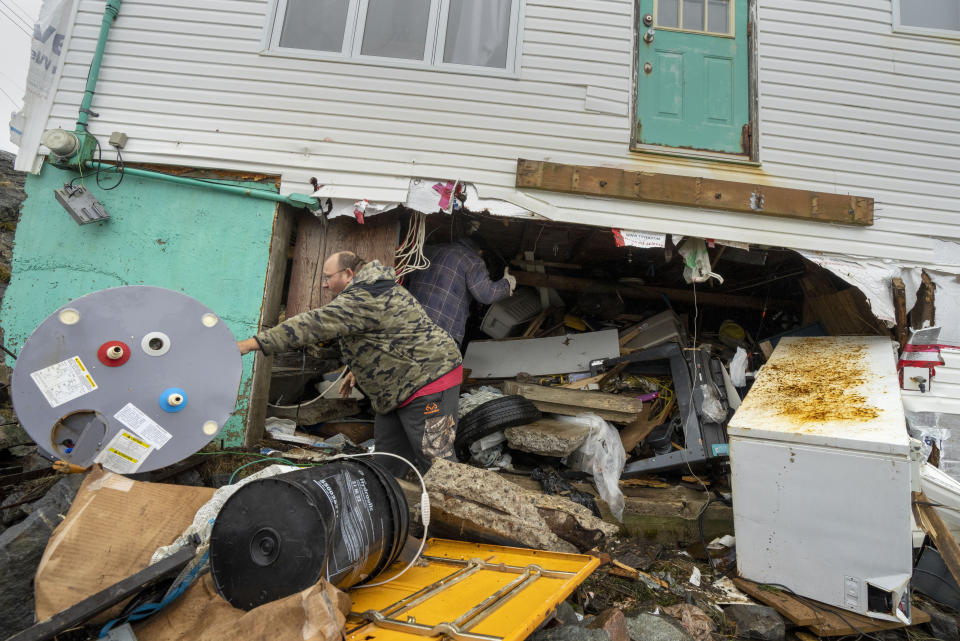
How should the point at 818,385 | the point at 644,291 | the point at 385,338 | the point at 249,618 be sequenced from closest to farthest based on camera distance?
the point at 249,618
the point at 385,338
the point at 818,385
the point at 644,291

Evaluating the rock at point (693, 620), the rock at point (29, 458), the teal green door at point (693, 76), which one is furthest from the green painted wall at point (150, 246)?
the teal green door at point (693, 76)

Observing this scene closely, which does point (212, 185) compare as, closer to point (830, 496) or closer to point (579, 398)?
point (579, 398)

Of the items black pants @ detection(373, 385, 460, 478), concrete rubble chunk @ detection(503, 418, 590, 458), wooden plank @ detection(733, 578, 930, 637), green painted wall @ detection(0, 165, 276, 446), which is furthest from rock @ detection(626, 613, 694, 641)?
green painted wall @ detection(0, 165, 276, 446)

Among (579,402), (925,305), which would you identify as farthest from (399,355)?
(925,305)

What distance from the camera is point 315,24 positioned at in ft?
17.8

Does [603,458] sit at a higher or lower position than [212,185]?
lower

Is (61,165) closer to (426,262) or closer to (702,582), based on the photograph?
(426,262)

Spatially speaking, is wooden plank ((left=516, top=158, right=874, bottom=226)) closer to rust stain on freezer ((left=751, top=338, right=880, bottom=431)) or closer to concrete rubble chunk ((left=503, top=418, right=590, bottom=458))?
Answer: rust stain on freezer ((left=751, top=338, right=880, bottom=431))

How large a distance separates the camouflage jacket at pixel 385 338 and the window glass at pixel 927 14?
20.2ft

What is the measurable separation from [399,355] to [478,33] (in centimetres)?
362

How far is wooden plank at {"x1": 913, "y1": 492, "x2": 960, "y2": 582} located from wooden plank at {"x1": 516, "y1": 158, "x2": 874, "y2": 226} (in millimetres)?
2716

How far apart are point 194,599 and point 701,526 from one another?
3.88 metres

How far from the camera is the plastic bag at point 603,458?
186 inches

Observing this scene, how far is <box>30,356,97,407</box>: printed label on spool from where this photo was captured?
2775mm
